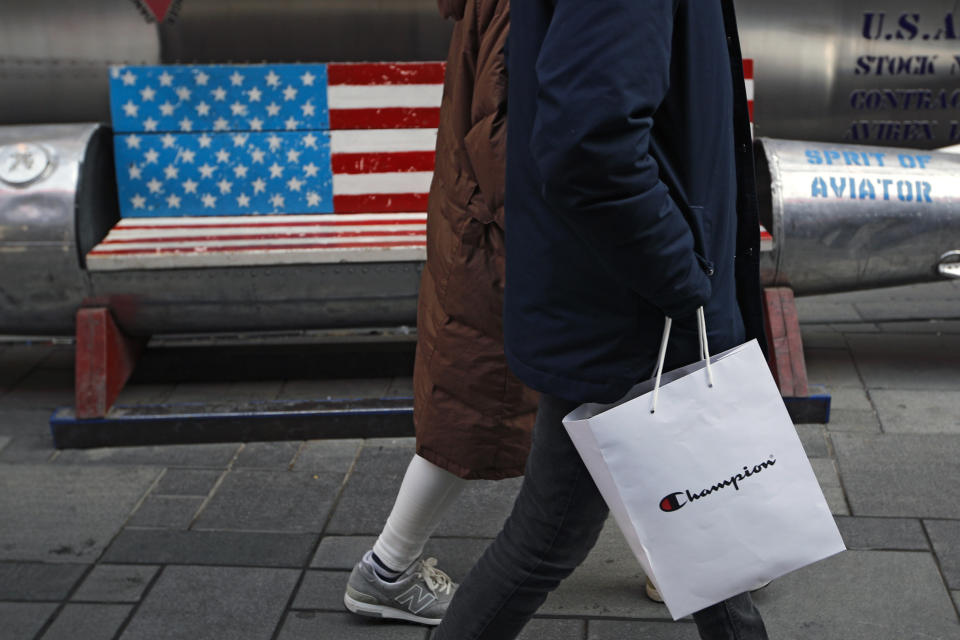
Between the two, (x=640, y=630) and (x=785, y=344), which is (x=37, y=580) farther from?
(x=785, y=344)

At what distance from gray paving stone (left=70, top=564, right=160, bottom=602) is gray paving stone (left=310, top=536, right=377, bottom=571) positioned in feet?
1.41

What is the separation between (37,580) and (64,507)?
16.7 inches

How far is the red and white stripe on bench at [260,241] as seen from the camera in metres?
3.56

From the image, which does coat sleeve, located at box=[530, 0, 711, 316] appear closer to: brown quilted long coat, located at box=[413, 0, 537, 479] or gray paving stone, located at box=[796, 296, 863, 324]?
brown quilted long coat, located at box=[413, 0, 537, 479]

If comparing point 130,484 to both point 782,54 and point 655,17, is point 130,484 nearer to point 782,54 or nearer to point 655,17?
point 655,17

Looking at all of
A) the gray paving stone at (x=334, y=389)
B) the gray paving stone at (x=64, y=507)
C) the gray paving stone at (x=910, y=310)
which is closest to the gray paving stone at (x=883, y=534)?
the gray paving stone at (x=334, y=389)

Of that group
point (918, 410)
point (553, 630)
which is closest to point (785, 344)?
point (918, 410)

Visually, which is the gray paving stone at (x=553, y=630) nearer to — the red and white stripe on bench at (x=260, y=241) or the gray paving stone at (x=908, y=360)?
the red and white stripe on bench at (x=260, y=241)

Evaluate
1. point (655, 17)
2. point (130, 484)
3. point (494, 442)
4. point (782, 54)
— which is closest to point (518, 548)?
point (494, 442)

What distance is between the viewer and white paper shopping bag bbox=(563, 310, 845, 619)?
1.64 meters

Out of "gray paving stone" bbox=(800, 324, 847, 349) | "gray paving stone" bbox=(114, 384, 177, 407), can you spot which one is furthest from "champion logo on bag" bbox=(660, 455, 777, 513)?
"gray paving stone" bbox=(800, 324, 847, 349)

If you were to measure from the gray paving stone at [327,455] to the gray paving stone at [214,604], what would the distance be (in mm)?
622

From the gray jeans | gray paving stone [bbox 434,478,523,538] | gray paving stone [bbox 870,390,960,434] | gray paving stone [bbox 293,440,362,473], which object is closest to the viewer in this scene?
the gray jeans

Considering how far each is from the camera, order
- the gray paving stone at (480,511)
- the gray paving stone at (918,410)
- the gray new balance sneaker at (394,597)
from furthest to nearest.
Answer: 1. the gray paving stone at (918,410)
2. the gray paving stone at (480,511)
3. the gray new balance sneaker at (394,597)
